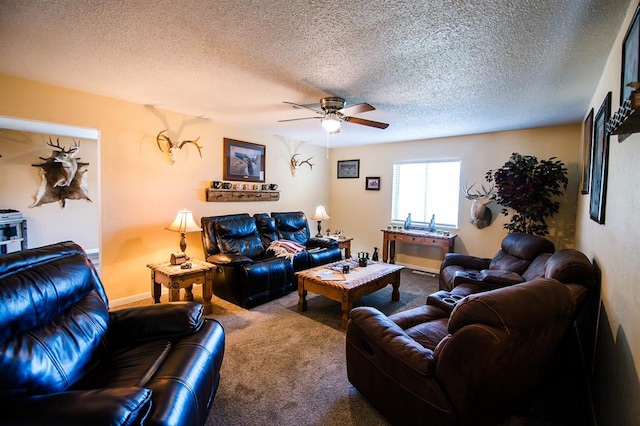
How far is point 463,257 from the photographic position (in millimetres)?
3762

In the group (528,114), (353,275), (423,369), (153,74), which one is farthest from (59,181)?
(528,114)

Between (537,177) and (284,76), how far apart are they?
11.2ft

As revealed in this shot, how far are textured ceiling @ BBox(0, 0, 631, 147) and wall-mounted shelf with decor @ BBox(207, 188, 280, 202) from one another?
4.69 ft

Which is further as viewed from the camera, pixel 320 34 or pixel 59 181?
pixel 59 181

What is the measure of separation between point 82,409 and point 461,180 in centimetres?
523

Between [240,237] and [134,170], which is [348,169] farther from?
[134,170]

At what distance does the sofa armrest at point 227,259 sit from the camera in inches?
139

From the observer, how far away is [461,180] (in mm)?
4969

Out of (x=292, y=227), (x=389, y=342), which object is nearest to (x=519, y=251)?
(x=389, y=342)

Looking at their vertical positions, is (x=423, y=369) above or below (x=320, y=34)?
below

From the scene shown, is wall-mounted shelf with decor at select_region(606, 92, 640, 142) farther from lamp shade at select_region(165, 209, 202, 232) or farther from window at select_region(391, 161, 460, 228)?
window at select_region(391, 161, 460, 228)

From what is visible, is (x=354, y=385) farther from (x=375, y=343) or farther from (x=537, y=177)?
(x=537, y=177)

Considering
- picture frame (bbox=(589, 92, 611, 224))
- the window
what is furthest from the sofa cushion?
picture frame (bbox=(589, 92, 611, 224))

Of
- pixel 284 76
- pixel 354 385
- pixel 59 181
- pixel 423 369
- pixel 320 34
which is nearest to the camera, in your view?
pixel 423 369
